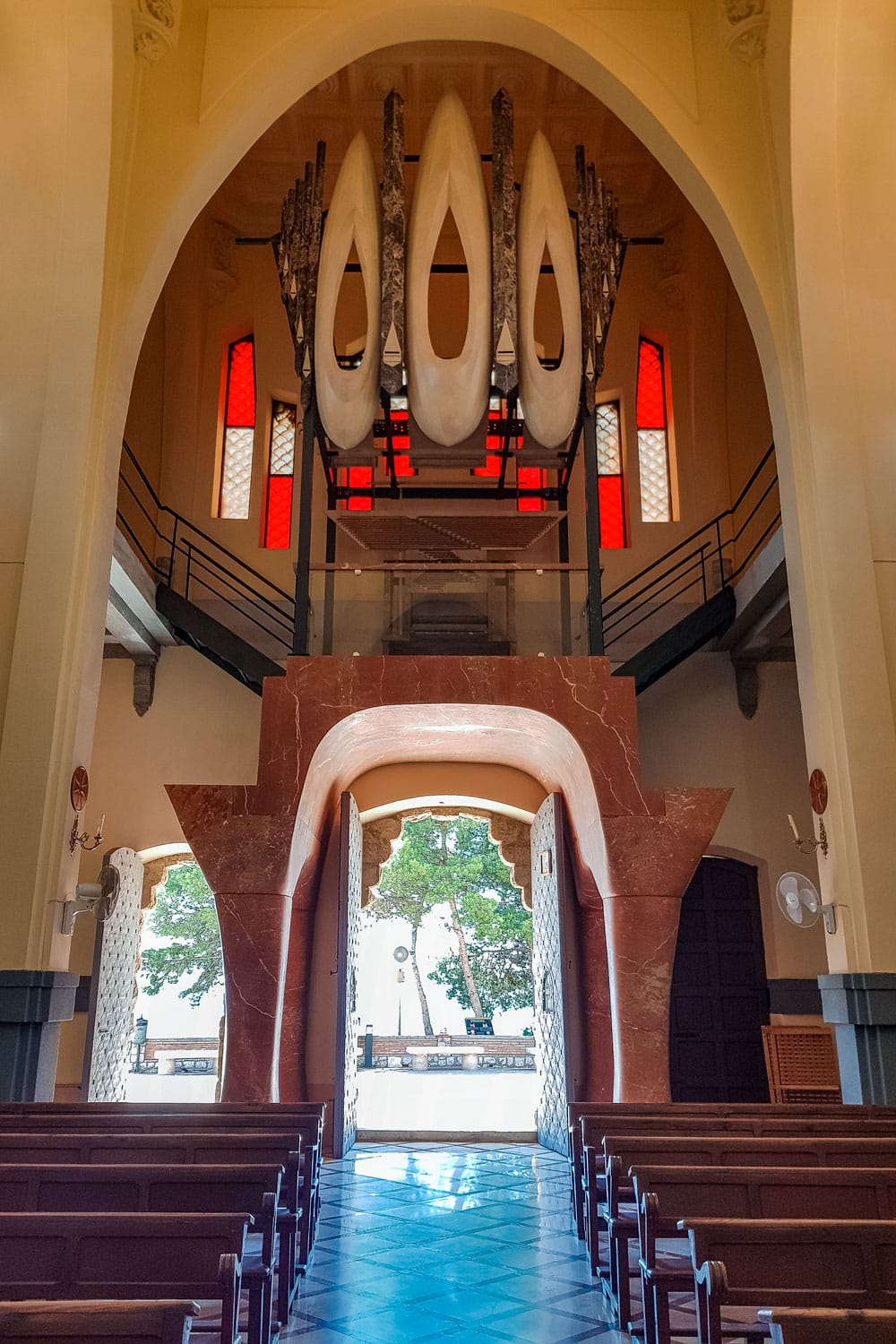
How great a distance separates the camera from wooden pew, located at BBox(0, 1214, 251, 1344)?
235cm

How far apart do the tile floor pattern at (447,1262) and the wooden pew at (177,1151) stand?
1.30 ft

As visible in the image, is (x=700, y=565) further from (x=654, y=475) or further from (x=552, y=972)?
(x=552, y=972)

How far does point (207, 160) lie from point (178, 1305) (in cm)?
686

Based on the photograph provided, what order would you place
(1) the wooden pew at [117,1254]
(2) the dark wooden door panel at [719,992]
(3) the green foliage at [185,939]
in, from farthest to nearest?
(3) the green foliage at [185,939] → (2) the dark wooden door panel at [719,992] → (1) the wooden pew at [117,1254]

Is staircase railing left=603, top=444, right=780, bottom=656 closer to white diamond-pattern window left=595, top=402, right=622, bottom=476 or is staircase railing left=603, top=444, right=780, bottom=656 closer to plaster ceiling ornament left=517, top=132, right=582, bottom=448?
white diamond-pattern window left=595, top=402, right=622, bottom=476

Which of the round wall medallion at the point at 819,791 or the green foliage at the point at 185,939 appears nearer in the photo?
the round wall medallion at the point at 819,791

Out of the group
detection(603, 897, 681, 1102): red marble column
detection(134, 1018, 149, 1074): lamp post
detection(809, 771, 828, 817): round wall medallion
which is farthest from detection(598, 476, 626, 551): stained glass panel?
detection(134, 1018, 149, 1074): lamp post

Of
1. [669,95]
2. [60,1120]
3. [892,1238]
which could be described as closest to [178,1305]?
[892,1238]

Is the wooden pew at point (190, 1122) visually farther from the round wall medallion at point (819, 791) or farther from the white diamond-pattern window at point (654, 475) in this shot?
the white diamond-pattern window at point (654, 475)

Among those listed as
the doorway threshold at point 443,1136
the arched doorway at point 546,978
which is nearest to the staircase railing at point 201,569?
the arched doorway at point 546,978

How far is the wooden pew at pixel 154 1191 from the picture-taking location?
2.95 m

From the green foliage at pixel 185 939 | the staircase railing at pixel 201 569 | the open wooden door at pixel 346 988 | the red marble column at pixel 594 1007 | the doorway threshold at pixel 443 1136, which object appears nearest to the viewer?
the open wooden door at pixel 346 988

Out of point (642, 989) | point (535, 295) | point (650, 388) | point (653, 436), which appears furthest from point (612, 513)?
point (642, 989)

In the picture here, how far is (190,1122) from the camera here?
14.5 ft
